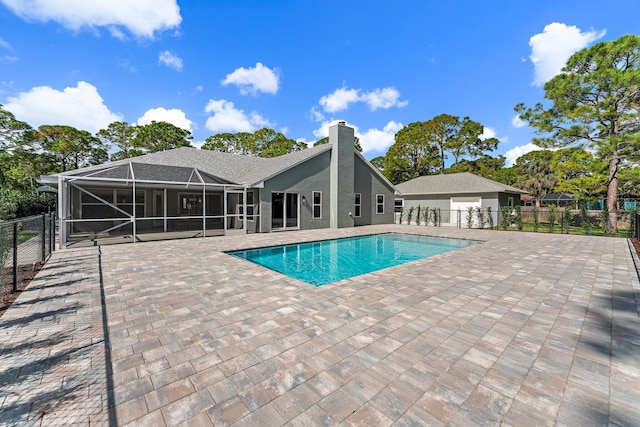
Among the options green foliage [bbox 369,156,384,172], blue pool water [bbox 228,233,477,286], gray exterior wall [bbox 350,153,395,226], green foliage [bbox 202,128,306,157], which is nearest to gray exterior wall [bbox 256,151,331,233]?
gray exterior wall [bbox 350,153,395,226]

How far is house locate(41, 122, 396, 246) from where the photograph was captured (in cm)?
1256

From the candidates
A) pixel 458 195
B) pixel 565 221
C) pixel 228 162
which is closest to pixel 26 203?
pixel 228 162

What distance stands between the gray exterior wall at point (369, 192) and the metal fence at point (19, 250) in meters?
13.7

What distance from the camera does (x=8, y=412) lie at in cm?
200

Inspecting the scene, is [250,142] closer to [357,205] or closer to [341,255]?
[357,205]

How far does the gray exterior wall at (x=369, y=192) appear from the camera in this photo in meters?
17.6

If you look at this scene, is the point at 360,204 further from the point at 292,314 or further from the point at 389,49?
the point at 292,314

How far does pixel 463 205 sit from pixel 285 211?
1375cm

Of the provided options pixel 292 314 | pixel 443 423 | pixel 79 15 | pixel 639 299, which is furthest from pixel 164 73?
pixel 639 299

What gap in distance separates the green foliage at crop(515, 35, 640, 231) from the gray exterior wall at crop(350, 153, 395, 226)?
1053 cm

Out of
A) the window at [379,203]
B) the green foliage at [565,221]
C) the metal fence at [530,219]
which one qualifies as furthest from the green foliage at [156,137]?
the green foliage at [565,221]

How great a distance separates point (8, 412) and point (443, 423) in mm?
3216

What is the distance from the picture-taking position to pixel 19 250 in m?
5.33

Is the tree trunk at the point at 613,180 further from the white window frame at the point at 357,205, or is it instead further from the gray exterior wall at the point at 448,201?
the white window frame at the point at 357,205
